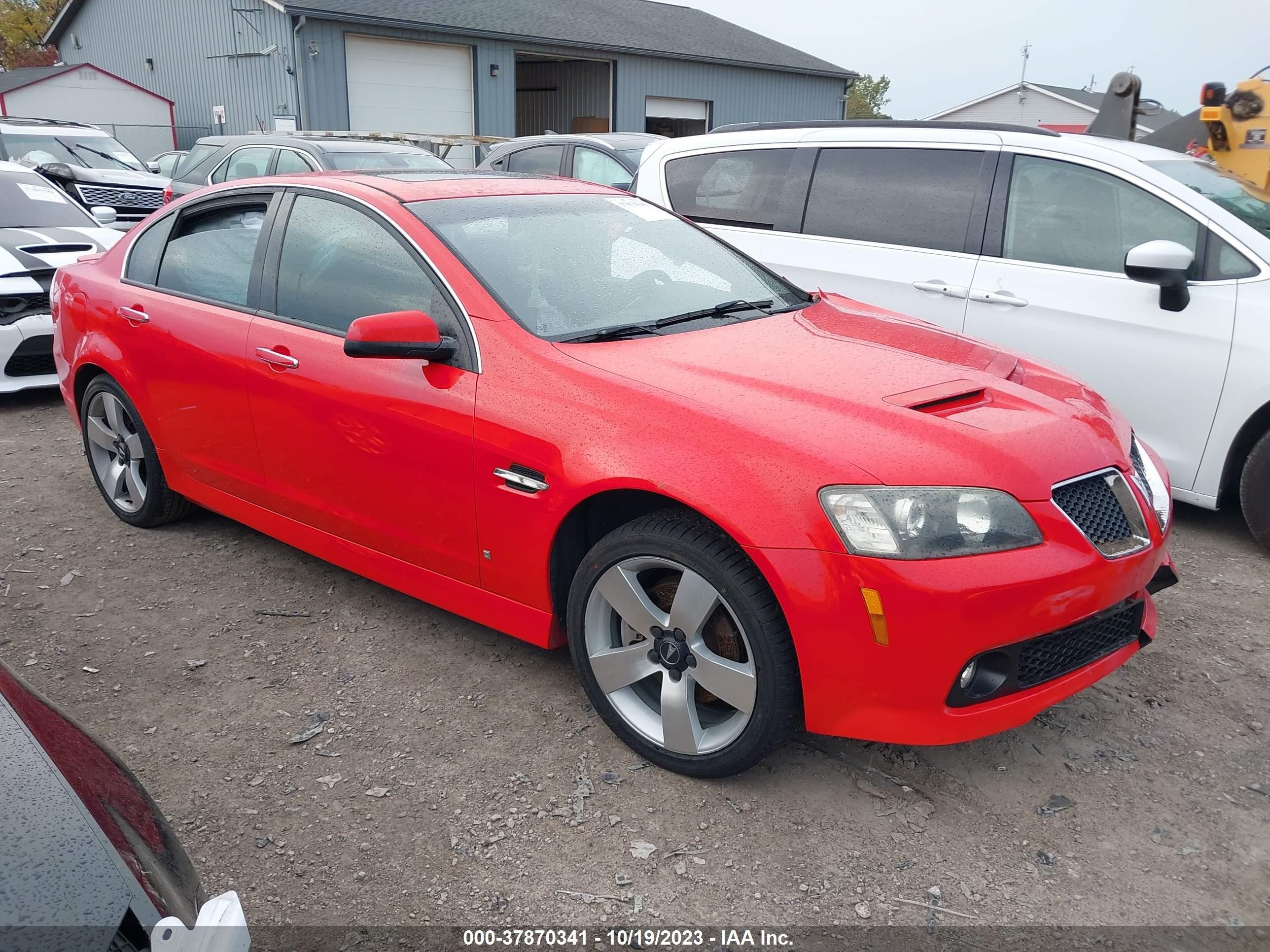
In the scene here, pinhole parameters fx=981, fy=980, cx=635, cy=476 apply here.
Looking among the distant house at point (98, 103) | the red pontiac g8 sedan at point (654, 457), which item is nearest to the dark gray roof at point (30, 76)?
the distant house at point (98, 103)

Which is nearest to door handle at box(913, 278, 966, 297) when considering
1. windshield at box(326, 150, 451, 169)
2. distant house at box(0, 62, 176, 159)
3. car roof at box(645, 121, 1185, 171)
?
car roof at box(645, 121, 1185, 171)

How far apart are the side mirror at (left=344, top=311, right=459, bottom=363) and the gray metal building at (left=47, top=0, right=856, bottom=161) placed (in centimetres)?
2000

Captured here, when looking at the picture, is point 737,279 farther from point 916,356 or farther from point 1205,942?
point 1205,942

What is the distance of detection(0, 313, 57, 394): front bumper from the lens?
21.7 ft

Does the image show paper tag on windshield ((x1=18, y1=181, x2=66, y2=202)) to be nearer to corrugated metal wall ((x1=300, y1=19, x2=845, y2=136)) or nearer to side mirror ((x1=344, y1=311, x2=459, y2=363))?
side mirror ((x1=344, y1=311, x2=459, y2=363))

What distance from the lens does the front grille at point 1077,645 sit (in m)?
2.44

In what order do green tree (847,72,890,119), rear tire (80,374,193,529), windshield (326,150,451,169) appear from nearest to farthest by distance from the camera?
rear tire (80,374,193,529) → windshield (326,150,451,169) → green tree (847,72,890,119)

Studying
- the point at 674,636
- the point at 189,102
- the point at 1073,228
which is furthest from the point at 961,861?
the point at 189,102

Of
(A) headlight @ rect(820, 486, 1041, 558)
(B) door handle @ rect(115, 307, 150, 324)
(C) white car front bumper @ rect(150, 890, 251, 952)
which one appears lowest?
(C) white car front bumper @ rect(150, 890, 251, 952)

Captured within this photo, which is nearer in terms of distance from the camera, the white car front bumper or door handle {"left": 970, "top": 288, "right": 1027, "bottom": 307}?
the white car front bumper

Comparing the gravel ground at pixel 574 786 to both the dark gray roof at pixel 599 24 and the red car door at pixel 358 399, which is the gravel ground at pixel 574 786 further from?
the dark gray roof at pixel 599 24

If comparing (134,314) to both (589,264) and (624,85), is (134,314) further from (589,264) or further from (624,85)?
(624,85)

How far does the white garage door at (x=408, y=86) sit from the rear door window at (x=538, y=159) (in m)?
11.4

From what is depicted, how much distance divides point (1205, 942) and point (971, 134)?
3864 millimetres
